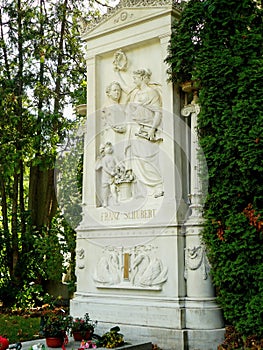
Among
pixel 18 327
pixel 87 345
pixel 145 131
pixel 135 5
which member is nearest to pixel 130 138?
pixel 145 131

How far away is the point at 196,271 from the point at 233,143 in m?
1.81

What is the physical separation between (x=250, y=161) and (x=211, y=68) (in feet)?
4.80

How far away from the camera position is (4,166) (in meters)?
10.5

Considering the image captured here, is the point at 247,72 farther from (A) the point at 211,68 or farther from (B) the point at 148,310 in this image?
(B) the point at 148,310

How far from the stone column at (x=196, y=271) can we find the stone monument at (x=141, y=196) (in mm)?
14

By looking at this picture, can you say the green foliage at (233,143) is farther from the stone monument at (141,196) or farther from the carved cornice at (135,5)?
the carved cornice at (135,5)

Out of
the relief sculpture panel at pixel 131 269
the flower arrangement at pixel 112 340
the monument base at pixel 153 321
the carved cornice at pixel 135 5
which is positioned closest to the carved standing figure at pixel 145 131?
the relief sculpture panel at pixel 131 269

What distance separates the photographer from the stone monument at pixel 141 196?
668 centimetres

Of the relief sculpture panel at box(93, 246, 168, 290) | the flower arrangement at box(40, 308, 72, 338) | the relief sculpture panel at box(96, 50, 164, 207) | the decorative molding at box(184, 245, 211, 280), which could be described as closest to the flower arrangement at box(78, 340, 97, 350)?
the flower arrangement at box(40, 308, 72, 338)

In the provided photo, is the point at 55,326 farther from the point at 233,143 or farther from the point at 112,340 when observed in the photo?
the point at 233,143

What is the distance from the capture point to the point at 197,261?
263 inches

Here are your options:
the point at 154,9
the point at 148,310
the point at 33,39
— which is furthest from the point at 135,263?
the point at 33,39

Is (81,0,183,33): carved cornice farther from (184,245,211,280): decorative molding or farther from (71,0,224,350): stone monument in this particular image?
(184,245,211,280): decorative molding

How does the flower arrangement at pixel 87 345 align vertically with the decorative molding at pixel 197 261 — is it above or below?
below
